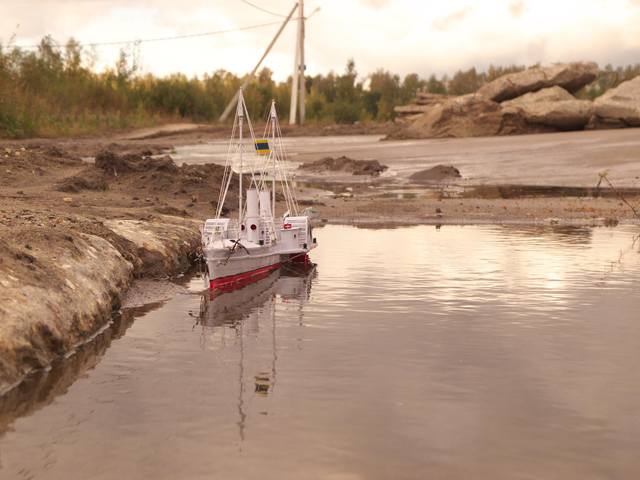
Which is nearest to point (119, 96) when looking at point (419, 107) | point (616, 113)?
point (419, 107)

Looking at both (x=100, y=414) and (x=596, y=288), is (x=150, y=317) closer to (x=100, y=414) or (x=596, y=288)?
(x=100, y=414)

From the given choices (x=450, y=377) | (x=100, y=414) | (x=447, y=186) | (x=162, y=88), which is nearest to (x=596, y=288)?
(x=450, y=377)

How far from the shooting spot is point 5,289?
8.42 metres

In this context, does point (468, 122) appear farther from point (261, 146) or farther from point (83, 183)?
point (261, 146)

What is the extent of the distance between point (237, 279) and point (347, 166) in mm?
22151

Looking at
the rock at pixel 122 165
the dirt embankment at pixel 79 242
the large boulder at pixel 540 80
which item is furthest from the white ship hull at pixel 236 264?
the large boulder at pixel 540 80

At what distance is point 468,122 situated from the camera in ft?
Answer: 148

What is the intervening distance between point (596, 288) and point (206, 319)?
5.39 m

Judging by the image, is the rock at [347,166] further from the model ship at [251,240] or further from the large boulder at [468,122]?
the model ship at [251,240]

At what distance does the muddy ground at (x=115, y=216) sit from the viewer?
883 centimetres

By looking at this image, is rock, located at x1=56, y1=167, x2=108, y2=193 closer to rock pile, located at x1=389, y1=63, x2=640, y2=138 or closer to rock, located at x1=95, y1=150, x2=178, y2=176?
rock, located at x1=95, y1=150, x2=178, y2=176

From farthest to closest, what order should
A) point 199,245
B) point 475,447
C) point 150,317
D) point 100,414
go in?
point 199,245 → point 150,317 → point 100,414 → point 475,447

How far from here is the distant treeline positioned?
4269cm

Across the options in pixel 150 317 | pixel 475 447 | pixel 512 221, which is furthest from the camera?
pixel 512 221
